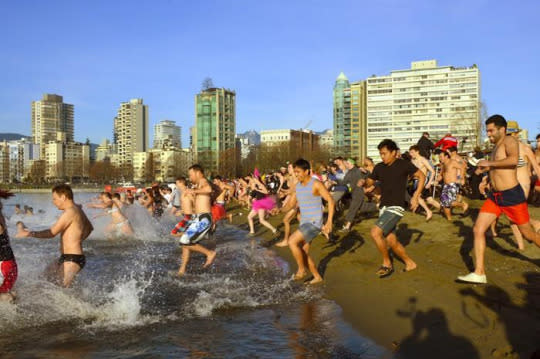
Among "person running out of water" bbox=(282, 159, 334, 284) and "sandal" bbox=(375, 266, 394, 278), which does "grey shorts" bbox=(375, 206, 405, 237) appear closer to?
"sandal" bbox=(375, 266, 394, 278)

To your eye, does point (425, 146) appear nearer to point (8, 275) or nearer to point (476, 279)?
point (476, 279)

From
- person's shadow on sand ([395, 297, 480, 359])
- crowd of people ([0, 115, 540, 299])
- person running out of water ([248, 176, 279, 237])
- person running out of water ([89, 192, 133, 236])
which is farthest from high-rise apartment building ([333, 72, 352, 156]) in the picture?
person's shadow on sand ([395, 297, 480, 359])

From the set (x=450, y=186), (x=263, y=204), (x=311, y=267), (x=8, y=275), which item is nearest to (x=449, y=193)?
(x=450, y=186)

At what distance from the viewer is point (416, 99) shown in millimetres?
118750

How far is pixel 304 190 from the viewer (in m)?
7.63

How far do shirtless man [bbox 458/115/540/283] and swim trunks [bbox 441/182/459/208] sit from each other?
16.4 ft

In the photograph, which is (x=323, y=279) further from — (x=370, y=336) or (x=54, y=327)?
(x=54, y=327)

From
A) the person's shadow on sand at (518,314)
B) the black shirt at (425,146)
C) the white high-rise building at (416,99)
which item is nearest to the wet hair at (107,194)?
the black shirt at (425,146)

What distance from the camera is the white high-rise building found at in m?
113

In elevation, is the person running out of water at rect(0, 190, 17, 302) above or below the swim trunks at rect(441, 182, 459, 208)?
below

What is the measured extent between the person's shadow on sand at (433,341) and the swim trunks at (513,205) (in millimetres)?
1529

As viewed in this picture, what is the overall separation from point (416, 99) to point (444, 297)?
394ft

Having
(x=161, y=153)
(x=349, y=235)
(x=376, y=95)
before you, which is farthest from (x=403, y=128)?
(x=349, y=235)

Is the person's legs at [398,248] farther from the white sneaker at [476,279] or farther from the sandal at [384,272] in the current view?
the white sneaker at [476,279]
